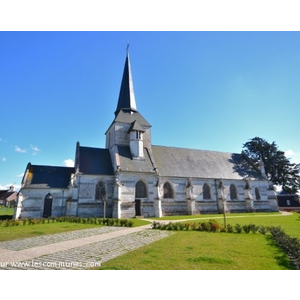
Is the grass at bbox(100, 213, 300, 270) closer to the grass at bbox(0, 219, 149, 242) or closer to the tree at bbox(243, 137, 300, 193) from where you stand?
the grass at bbox(0, 219, 149, 242)

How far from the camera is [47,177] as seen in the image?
26000 mm

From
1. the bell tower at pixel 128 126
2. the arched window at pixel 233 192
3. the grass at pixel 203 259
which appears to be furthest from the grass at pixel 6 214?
the arched window at pixel 233 192

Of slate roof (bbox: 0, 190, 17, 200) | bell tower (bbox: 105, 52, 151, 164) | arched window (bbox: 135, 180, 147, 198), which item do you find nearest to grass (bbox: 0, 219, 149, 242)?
arched window (bbox: 135, 180, 147, 198)

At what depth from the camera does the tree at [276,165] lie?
3869 centimetres

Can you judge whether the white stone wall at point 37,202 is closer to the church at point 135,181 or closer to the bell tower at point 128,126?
the church at point 135,181

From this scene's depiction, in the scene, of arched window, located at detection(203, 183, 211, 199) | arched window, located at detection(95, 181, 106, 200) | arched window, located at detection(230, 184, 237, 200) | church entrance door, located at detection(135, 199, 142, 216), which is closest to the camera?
church entrance door, located at detection(135, 199, 142, 216)

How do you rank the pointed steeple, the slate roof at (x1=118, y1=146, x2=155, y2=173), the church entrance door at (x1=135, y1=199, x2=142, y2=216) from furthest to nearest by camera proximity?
the pointed steeple → the slate roof at (x1=118, y1=146, x2=155, y2=173) → the church entrance door at (x1=135, y1=199, x2=142, y2=216)

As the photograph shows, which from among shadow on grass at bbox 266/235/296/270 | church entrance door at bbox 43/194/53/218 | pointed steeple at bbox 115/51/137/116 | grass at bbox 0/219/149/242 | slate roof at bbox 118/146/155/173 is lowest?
shadow on grass at bbox 266/235/296/270

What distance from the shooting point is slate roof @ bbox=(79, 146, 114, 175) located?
26150 mm

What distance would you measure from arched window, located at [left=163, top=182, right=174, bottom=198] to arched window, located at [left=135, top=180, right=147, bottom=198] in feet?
11.3

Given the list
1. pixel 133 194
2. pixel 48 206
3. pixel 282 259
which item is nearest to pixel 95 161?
pixel 133 194

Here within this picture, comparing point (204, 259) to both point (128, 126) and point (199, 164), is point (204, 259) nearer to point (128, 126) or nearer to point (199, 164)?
point (128, 126)

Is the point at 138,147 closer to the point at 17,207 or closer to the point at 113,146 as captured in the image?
the point at 113,146
